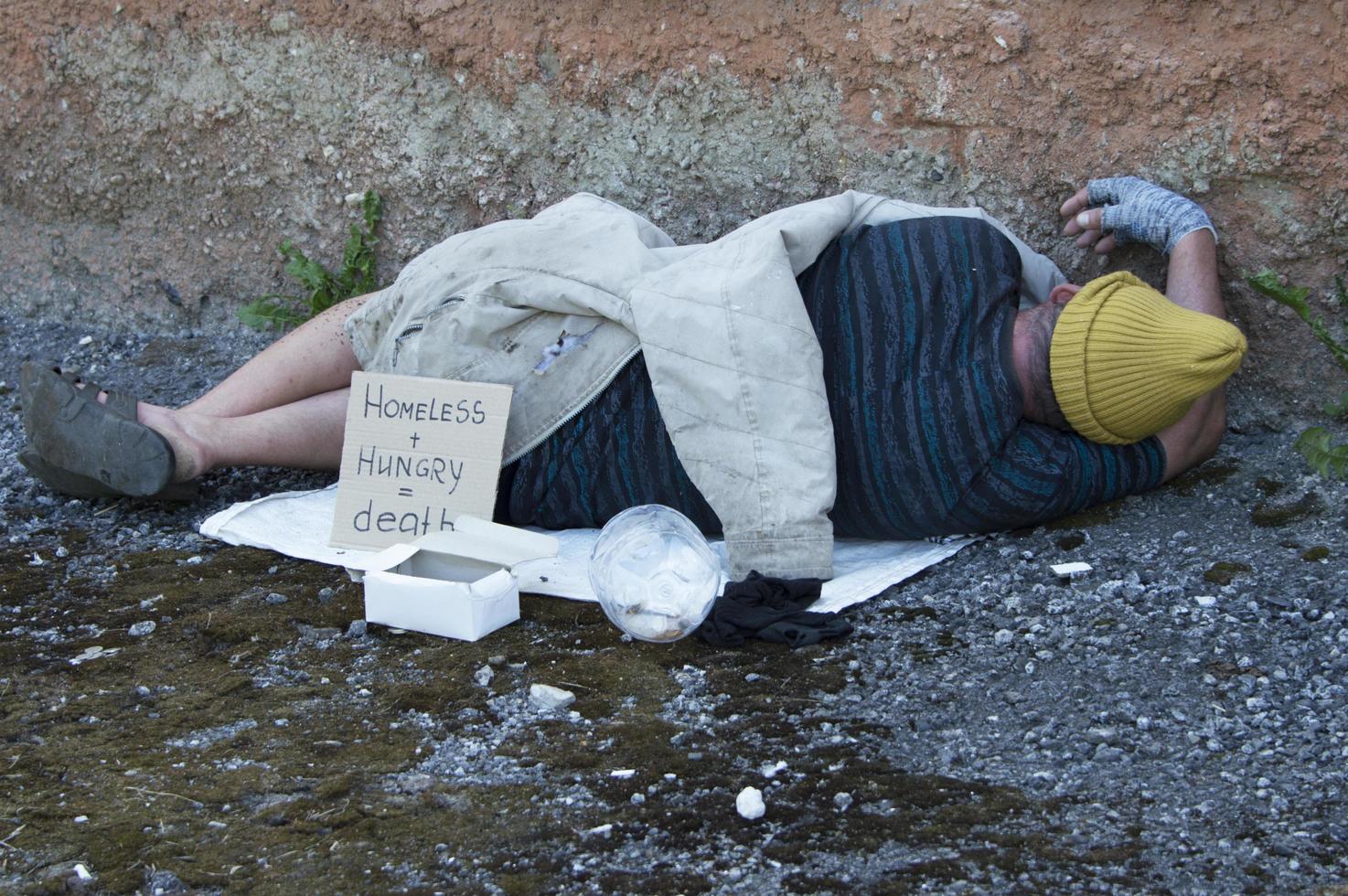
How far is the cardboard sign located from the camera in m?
2.83

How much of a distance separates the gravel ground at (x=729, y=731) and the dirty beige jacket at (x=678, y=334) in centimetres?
30

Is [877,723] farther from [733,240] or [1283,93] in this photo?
[1283,93]

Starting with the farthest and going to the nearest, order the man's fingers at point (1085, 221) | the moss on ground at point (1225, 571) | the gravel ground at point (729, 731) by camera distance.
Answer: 1. the man's fingers at point (1085, 221)
2. the moss on ground at point (1225, 571)
3. the gravel ground at point (729, 731)

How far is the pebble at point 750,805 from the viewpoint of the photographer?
5.92 feet

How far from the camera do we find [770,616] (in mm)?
2379

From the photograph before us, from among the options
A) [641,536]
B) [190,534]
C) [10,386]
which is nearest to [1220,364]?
[641,536]

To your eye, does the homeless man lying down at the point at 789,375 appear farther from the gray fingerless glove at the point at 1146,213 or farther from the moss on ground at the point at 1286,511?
the moss on ground at the point at 1286,511

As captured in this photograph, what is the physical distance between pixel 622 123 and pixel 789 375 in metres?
1.22

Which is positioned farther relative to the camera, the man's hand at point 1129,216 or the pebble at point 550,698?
the man's hand at point 1129,216

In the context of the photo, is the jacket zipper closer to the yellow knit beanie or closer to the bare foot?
the bare foot

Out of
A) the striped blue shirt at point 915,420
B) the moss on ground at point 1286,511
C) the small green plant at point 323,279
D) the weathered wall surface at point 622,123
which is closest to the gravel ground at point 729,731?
the moss on ground at point 1286,511

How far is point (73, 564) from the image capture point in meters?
2.89

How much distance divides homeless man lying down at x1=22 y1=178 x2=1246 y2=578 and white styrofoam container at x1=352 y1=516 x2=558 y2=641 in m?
0.24

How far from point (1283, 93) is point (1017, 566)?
115 centimetres
